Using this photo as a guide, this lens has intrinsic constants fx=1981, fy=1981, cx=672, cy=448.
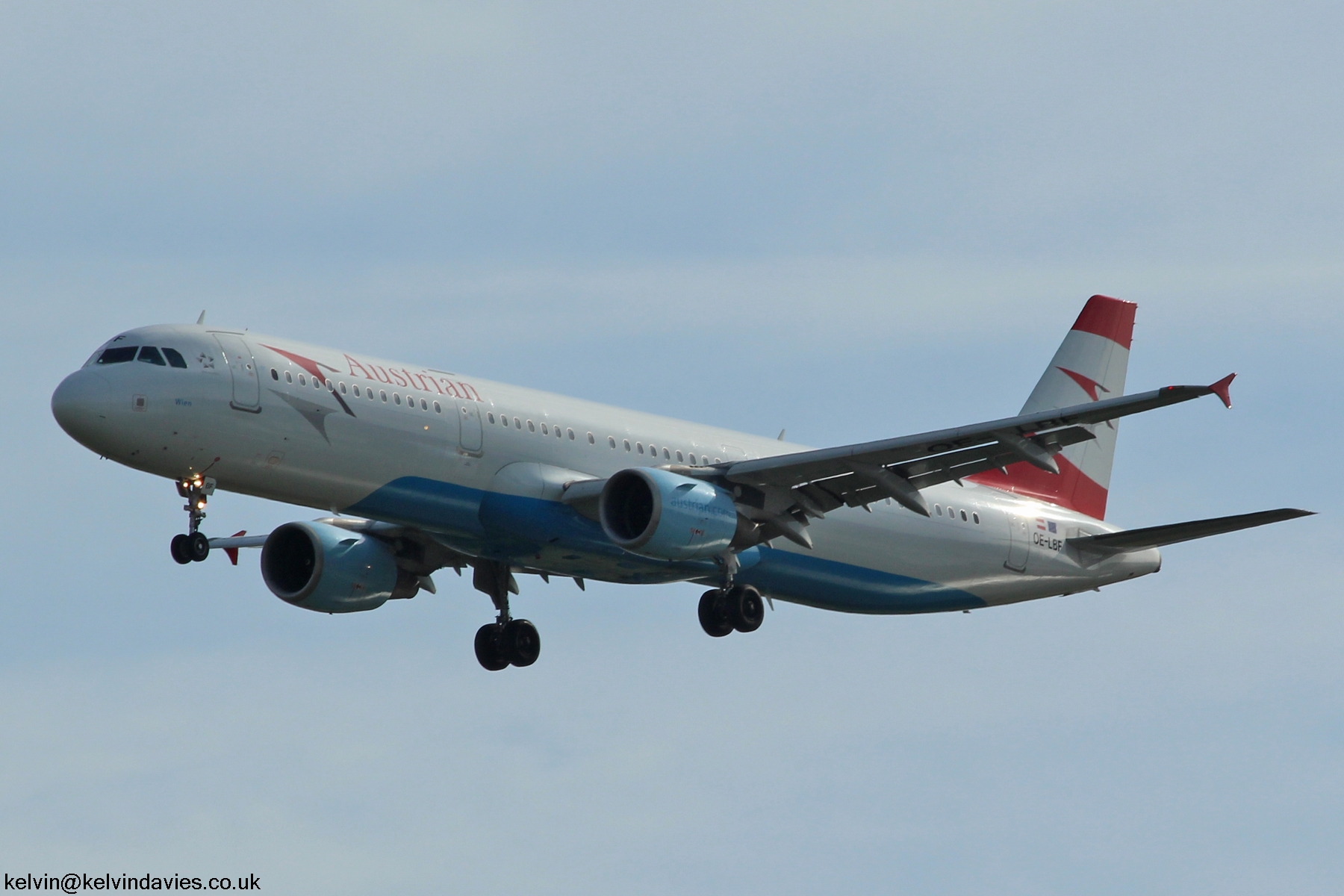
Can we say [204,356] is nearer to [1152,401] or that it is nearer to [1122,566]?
[1152,401]

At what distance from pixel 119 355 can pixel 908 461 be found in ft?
50.0

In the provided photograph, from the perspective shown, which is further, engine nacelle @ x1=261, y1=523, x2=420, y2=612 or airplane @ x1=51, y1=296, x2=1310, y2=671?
engine nacelle @ x1=261, y1=523, x2=420, y2=612

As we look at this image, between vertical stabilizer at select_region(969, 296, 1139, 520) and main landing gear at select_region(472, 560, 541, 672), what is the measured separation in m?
12.0

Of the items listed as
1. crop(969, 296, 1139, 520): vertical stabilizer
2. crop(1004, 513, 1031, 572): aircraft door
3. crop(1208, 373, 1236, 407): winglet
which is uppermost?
crop(969, 296, 1139, 520): vertical stabilizer

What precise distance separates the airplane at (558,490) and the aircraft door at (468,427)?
0.04m

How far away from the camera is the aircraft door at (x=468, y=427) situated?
37.8 meters

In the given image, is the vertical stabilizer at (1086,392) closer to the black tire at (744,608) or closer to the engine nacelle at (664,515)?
the black tire at (744,608)

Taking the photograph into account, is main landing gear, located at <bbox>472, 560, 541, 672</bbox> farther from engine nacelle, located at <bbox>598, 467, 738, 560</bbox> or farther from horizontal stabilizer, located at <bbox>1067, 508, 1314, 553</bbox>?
horizontal stabilizer, located at <bbox>1067, 508, 1314, 553</bbox>

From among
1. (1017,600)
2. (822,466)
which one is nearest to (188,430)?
(822,466)

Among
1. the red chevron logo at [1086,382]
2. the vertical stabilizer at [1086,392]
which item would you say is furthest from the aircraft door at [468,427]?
the red chevron logo at [1086,382]

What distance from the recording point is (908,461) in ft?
129

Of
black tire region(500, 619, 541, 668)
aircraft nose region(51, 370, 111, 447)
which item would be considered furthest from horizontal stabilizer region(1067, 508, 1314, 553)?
aircraft nose region(51, 370, 111, 447)

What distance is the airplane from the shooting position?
117 feet

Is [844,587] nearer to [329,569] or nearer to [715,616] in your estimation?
[715,616]
